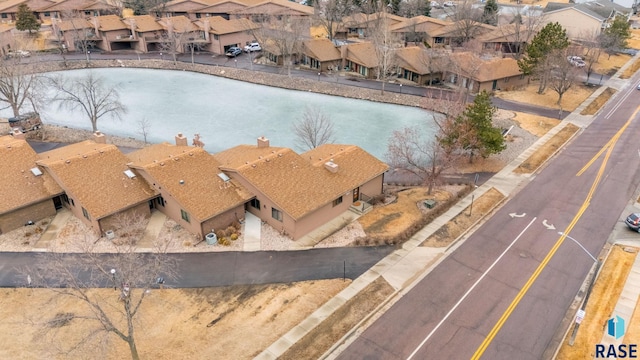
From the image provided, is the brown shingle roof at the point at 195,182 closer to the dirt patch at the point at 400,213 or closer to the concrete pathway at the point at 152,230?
the concrete pathway at the point at 152,230

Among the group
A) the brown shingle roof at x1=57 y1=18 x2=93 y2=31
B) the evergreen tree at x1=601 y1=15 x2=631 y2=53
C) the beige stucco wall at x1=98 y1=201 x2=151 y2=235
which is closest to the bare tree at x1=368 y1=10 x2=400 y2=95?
the evergreen tree at x1=601 y1=15 x2=631 y2=53

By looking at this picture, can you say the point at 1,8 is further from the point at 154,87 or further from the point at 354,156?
the point at 354,156

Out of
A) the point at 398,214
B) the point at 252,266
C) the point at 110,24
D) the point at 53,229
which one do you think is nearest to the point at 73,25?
the point at 110,24

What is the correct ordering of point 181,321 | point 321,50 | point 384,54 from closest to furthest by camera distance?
point 181,321 → point 384,54 → point 321,50

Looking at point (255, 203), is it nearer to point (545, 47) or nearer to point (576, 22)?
point (545, 47)

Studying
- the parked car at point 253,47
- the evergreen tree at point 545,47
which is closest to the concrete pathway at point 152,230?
the evergreen tree at point 545,47
